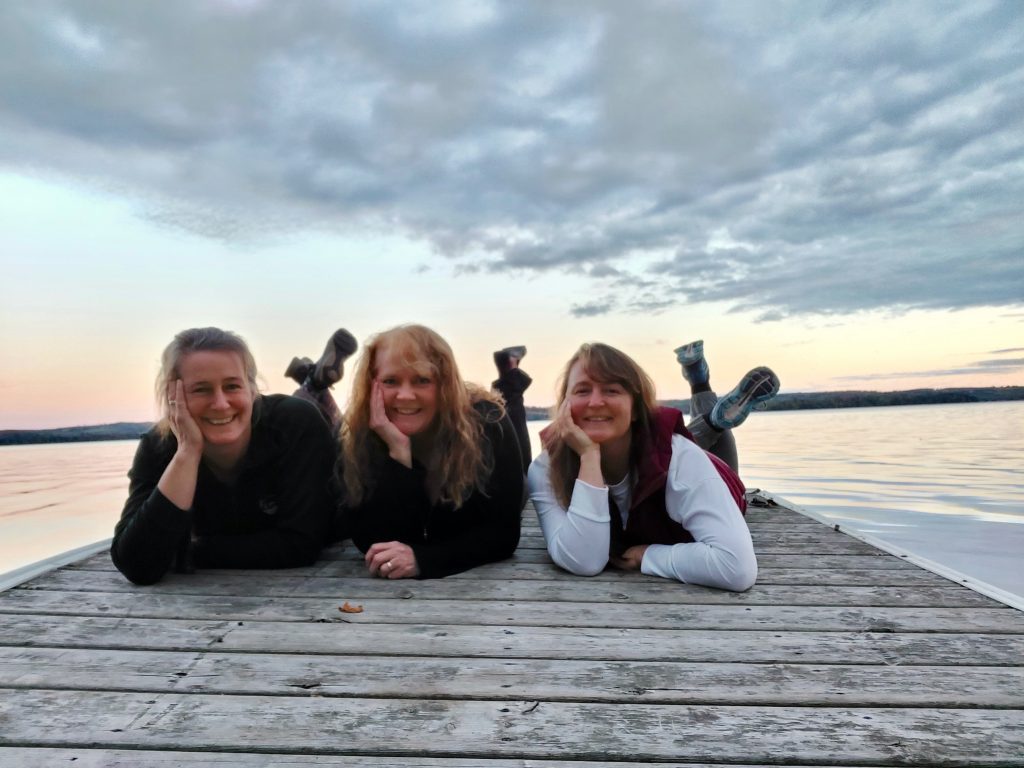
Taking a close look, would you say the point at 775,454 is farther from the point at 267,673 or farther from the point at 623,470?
the point at 267,673

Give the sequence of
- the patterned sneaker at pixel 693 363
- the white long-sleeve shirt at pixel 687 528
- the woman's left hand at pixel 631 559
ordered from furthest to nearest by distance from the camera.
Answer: the patterned sneaker at pixel 693 363 → the woman's left hand at pixel 631 559 → the white long-sleeve shirt at pixel 687 528

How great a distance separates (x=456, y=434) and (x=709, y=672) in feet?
5.31

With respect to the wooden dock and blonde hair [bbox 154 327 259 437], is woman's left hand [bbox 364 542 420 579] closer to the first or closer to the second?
the wooden dock

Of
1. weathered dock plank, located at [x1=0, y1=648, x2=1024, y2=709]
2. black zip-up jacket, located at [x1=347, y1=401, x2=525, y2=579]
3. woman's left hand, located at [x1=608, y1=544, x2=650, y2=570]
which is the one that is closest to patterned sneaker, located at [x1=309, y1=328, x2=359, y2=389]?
black zip-up jacket, located at [x1=347, y1=401, x2=525, y2=579]

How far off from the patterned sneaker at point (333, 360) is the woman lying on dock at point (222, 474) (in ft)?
6.14

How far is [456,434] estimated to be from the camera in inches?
128

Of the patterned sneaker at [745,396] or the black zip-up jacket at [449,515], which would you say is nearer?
the black zip-up jacket at [449,515]

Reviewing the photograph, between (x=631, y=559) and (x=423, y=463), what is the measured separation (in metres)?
1.15

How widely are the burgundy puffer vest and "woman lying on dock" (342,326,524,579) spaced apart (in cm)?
58

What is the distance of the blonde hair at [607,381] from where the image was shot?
321cm

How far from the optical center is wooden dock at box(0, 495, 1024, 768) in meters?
1.62

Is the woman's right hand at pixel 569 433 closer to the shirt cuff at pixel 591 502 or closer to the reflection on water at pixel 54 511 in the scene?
the shirt cuff at pixel 591 502

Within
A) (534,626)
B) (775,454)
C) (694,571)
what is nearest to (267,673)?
(534,626)

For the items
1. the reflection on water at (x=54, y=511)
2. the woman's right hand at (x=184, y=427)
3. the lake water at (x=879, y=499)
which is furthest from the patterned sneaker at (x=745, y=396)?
the reflection on water at (x=54, y=511)
